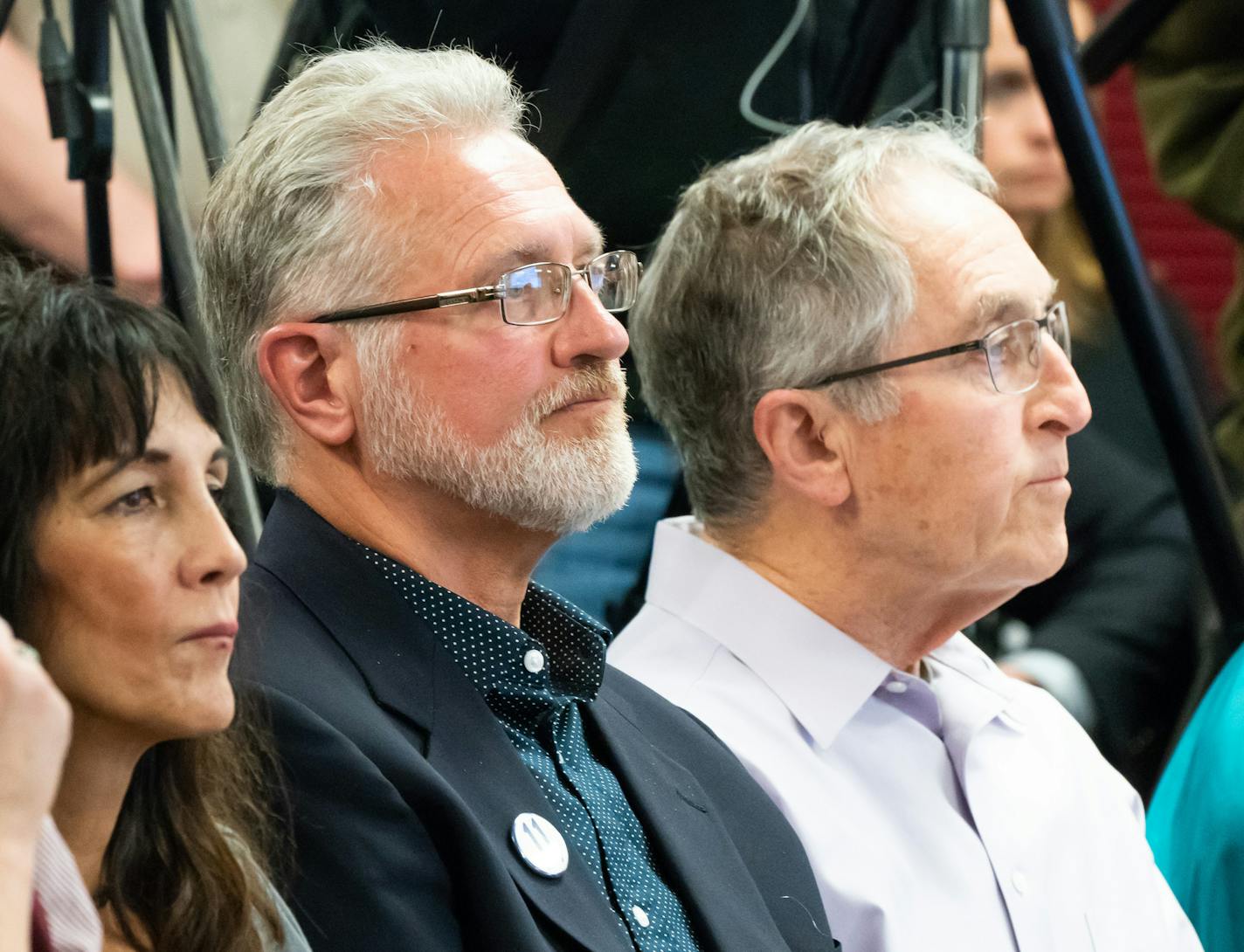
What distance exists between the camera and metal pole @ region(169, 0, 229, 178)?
1.74m

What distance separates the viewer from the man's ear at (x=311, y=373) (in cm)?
135

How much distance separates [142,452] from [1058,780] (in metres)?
1.06

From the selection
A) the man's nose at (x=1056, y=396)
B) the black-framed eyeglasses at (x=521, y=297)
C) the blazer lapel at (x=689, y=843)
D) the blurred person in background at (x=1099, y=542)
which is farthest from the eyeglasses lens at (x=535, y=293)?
the blurred person in background at (x=1099, y=542)

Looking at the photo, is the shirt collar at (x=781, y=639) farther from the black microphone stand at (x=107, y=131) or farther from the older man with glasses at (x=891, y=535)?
the black microphone stand at (x=107, y=131)

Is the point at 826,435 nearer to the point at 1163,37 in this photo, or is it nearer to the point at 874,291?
the point at 874,291

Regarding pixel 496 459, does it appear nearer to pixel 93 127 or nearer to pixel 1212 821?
pixel 93 127

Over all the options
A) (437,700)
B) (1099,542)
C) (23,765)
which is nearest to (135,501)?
(23,765)

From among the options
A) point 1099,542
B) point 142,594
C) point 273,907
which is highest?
point 142,594

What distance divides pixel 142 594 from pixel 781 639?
2.71 ft

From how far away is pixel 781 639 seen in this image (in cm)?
161

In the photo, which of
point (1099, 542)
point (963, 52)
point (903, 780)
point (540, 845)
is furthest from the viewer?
point (1099, 542)

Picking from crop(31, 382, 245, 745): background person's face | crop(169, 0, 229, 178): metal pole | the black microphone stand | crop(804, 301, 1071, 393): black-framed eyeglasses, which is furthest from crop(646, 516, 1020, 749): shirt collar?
crop(31, 382, 245, 745): background person's face

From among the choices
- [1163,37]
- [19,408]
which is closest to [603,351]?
[19,408]

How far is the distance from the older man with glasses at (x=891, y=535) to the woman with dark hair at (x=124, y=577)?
660 millimetres
